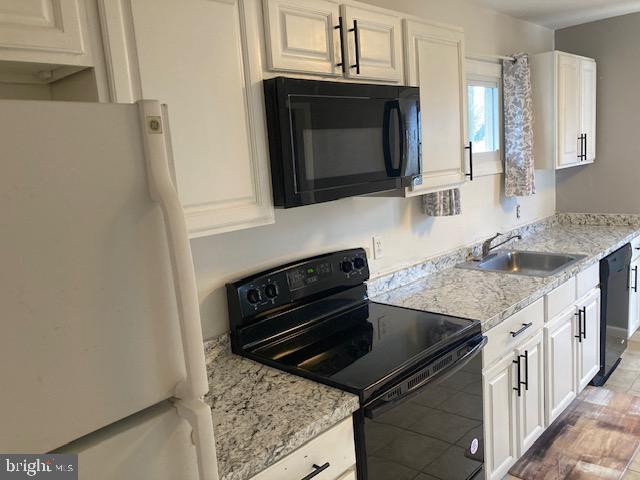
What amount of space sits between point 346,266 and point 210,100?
1017mm

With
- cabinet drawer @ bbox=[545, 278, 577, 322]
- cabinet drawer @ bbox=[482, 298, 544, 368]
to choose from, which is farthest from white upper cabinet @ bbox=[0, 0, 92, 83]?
cabinet drawer @ bbox=[545, 278, 577, 322]

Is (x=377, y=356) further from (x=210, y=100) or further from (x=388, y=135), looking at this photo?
(x=210, y=100)

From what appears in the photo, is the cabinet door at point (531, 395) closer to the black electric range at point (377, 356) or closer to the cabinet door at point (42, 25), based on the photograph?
the black electric range at point (377, 356)

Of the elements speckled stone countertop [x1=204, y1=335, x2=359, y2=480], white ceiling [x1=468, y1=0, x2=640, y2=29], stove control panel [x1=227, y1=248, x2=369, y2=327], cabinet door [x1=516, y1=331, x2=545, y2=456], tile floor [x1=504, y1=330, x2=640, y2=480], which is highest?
white ceiling [x1=468, y1=0, x2=640, y2=29]

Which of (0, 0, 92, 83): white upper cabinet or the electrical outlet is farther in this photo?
the electrical outlet

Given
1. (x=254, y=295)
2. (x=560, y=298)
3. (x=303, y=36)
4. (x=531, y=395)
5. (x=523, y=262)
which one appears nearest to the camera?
(x=303, y=36)

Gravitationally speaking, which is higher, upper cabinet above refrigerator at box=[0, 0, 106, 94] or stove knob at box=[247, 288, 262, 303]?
upper cabinet above refrigerator at box=[0, 0, 106, 94]

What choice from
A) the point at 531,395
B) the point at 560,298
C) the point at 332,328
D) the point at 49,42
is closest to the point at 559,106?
the point at 560,298

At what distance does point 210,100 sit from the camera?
141 cm

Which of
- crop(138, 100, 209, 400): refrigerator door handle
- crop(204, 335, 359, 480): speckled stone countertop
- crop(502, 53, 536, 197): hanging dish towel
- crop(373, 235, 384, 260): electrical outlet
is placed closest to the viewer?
crop(138, 100, 209, 400): refrigerator door handle

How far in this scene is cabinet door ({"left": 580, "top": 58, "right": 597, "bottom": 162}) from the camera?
366cm

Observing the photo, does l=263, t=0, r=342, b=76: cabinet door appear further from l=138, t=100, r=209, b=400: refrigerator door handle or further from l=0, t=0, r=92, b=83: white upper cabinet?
l=138, t=100, r=209, b=400: refrigerator door handle

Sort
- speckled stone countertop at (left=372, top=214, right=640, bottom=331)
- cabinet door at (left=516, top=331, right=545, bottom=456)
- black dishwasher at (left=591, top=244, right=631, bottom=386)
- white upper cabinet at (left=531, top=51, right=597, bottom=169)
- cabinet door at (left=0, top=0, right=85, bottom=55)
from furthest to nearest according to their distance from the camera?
1. white upper cabinet at (left=531, top=51, right=597, bottom=169)
2. black dishwasher at (left=591, top=244, right=631, bottom=386)
3. cabinet door at (left=516, top=331, right=545, bottom=456)
4. speckled stone countertop at (left=372, top=214, right=640, bottom=331)
5. cabinet door at (left=0, top=0, right=85, bottom=55)

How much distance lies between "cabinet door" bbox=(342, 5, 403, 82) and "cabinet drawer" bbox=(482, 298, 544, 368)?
110cm
